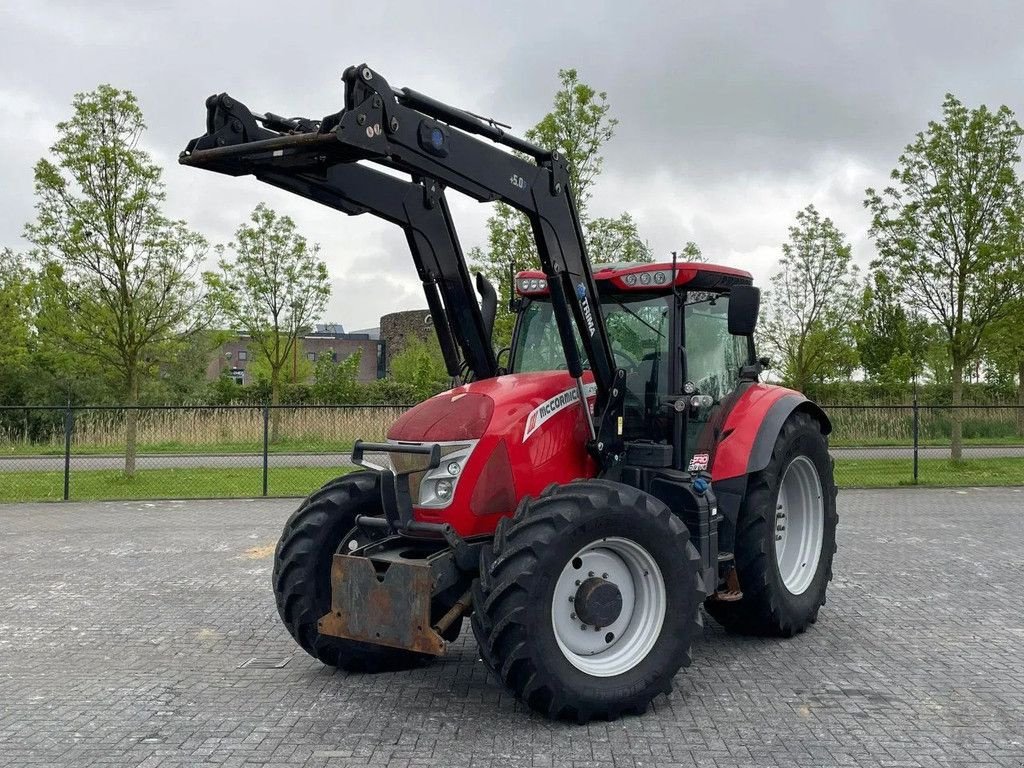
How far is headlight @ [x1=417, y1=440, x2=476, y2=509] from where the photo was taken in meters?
5.39

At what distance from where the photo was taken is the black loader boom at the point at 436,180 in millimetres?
4927

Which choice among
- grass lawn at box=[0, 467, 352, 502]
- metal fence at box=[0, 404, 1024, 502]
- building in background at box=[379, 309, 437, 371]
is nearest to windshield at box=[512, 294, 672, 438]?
grass lawn at box=[0, 467, 352, 502]

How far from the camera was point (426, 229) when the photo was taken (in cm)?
610

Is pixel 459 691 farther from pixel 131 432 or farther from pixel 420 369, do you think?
pixel 420 369

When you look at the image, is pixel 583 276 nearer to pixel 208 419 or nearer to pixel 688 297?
pixel 688 297

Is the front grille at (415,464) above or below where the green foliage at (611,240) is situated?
below

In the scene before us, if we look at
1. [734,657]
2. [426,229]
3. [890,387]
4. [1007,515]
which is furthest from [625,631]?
[890,387]

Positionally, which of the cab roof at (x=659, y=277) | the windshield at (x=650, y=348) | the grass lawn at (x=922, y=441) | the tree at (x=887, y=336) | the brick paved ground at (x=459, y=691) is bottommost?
the brick paved ground at (x=459, y=691)

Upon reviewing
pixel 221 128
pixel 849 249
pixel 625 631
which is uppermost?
pixel 849 249

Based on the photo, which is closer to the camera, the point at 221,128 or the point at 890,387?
the point at 221,128

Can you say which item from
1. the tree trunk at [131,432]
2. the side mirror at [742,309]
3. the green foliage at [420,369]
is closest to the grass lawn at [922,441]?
the green foliage at [420,369]

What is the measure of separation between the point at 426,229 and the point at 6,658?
3.97 m

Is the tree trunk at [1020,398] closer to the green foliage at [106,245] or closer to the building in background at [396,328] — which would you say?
the green foliage at [106,245]

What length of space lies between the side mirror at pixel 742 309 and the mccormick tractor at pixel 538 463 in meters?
0.01
